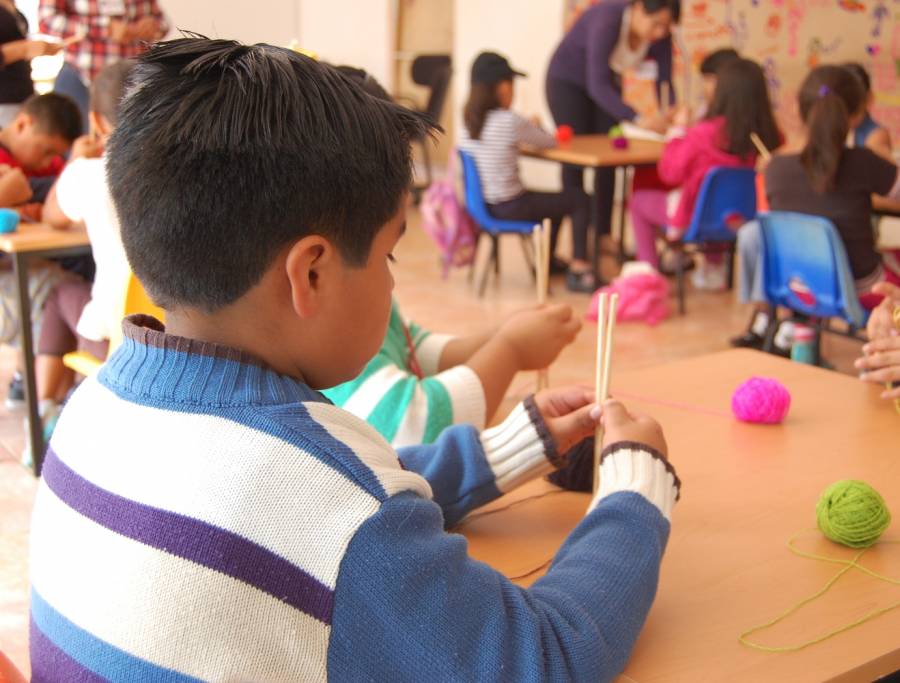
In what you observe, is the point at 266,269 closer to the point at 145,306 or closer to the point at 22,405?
the point at 145,306

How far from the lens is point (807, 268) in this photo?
3648 mm

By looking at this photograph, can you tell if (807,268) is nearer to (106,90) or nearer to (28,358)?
(106,90)

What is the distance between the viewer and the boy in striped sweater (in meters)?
0.79

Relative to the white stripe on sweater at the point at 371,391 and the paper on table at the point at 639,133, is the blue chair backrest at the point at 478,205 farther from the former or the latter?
the white stripe on sweater at the point at 371,391

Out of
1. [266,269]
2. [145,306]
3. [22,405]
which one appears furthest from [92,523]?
[22,405]

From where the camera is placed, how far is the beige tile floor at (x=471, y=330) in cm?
259

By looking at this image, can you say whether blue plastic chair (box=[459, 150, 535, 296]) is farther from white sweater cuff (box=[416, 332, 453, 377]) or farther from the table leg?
white sweater cuff (box=[416, 332, 453, 377])

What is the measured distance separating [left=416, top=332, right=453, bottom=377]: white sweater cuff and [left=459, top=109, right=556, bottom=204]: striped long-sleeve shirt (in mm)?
3094

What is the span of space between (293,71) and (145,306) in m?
1.57

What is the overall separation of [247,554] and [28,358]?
255cm

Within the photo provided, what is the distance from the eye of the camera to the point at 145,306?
2316 millimetres

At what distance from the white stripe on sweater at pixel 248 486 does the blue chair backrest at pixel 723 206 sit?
162 inches

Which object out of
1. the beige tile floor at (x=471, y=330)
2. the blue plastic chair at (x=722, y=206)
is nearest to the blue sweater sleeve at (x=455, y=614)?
the beige tile floor at (x=471, y=330)

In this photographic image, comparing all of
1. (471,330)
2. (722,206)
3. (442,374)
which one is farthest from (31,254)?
(722,206)
